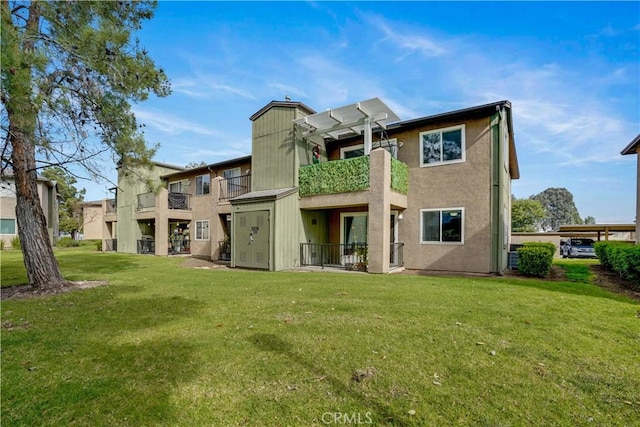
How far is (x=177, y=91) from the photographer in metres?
9.31

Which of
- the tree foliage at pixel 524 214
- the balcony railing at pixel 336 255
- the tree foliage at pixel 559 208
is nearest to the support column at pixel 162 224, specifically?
the balcony railing at pixel 336 255

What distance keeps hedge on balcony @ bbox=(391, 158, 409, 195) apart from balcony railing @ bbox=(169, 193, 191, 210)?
1659 cm

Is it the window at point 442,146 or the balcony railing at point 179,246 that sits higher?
the window at point 442,146

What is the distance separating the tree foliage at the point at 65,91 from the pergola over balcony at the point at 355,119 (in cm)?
618

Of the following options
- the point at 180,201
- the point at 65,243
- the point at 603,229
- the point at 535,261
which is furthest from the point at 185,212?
the point at 603,229

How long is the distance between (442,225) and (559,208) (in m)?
87.6

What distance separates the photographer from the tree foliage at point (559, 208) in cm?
7806

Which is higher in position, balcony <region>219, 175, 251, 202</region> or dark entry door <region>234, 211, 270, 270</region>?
balcony <region>219, 175, 251, 202</region>

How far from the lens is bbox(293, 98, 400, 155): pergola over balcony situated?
11742 millimetres

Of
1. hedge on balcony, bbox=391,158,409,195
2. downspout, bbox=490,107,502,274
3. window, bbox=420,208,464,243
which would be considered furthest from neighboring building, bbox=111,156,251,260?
downspout, bbox=490,107,502,274

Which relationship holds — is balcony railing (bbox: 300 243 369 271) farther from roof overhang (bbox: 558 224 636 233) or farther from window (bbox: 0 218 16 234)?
window (bbox: 0 218 16 234)

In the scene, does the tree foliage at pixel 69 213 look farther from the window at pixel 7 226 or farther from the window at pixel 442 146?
the window at pixel 442 146

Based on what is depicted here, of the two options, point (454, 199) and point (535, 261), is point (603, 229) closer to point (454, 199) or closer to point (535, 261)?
point (535, 261)

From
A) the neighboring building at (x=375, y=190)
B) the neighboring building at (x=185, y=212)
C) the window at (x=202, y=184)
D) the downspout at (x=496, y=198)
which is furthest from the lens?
the window at (x=202, y=184)
